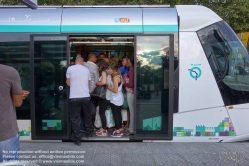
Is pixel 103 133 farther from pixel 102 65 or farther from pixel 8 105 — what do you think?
pixel 8 105

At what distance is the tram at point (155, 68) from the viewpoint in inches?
229

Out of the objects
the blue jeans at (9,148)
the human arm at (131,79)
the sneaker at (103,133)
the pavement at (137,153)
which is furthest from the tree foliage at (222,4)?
the blue jeans at (9,148)

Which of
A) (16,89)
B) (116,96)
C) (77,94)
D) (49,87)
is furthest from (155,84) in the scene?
(16,89)

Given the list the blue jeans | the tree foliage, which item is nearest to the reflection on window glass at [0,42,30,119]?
the blue jeans

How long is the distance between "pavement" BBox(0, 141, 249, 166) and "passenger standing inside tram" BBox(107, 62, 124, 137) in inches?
18.3

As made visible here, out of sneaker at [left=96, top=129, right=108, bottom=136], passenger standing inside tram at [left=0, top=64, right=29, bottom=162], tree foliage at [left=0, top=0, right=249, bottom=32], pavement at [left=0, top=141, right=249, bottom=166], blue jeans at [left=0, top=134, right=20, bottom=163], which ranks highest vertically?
tree foliage at [left=0, top=0, right=249, bottom=32]

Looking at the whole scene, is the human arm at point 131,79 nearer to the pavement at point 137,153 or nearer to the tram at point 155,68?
the tram at point 155,68

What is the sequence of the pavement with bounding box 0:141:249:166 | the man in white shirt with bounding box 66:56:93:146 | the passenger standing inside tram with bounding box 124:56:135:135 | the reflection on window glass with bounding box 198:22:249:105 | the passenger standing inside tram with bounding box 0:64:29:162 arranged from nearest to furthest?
1. the passenger standing inside tram with bounding box 0:64:29:162
2. the pavement with bounding box 0:141:249:166
3. the man in white shirt with bounding box 66:56:93:146
4. the reflection on window glass with bounding box 198:22:249:105
5. the passenger standing inside tram with bounding box 124:56:135:135

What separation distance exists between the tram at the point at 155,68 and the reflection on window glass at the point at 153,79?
0.07 ft

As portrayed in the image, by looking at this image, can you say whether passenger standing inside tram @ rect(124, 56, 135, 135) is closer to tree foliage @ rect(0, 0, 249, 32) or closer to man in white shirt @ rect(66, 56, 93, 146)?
man in white shirt @ rect(66, 56, 93, 146)

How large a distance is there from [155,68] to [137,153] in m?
1.72

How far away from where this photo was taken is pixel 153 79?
5.91 meters

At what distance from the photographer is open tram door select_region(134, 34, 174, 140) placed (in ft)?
19.2

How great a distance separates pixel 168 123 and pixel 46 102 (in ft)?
8.24
